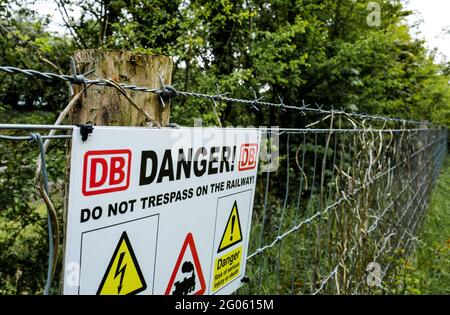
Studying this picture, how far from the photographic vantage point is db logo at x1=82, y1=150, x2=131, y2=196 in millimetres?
720

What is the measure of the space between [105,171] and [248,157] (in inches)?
24.2

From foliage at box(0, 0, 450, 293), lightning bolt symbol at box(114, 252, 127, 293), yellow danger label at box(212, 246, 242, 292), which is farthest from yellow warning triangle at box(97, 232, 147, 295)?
foliage at box(0, 0, 450, 293)

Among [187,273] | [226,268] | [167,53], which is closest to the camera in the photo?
[187,273]

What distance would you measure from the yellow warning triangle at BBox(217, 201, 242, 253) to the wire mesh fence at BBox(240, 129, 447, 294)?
95 mm

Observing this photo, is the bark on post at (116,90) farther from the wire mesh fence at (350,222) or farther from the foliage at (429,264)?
the foliage at (429,264)

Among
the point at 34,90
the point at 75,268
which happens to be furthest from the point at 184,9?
the point at 75,268

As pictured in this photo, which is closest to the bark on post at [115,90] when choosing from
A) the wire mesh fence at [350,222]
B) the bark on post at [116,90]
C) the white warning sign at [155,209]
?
the bark on post at [116,90]

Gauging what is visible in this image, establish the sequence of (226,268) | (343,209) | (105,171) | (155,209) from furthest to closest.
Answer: (343,209) < (226,268) < (155,209) < (105,171)

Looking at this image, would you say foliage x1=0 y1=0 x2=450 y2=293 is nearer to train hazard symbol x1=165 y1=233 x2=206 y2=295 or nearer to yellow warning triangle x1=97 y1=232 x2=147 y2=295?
train hazard symbol x1=165 y1=233 x2=206 y2=295

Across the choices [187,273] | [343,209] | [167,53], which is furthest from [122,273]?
[167,53]

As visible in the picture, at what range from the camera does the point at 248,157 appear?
4.21 feet

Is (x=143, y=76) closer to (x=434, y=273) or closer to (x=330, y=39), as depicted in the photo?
(x=434, y=273)

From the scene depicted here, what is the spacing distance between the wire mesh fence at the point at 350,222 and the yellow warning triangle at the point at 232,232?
3.7 inches

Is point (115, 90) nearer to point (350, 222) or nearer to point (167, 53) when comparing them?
point (350, 222)
